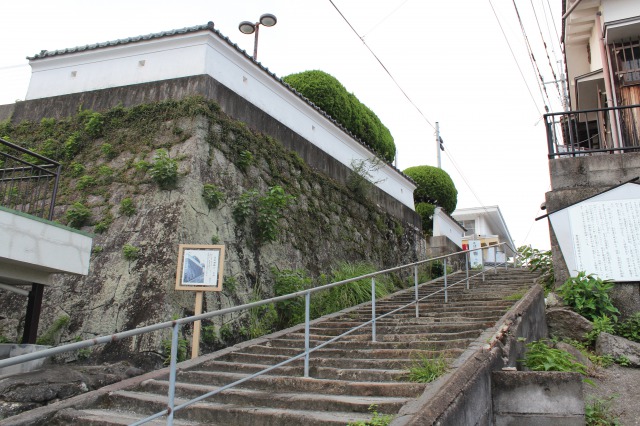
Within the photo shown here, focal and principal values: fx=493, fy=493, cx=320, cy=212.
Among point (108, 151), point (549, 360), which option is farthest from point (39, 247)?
point (549, 360)

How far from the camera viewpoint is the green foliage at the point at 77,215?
315 inches

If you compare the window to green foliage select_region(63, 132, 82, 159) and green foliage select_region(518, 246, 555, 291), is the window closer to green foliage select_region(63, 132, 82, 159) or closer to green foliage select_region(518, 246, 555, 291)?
green foliage select_region(518, 246, 555, 291)

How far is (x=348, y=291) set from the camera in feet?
32.4

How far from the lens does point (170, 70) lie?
29.7 feet

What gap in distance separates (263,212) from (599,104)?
33.0 ft

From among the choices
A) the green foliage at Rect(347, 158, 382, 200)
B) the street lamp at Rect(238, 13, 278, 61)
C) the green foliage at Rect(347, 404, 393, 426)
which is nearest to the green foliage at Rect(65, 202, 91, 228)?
the street lamp at Rect(238, 13, 278, 61)

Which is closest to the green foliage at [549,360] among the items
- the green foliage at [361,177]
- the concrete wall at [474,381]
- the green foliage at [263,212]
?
the concrete wall at [474,381]

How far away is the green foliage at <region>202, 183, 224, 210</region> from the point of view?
8008 millimetres

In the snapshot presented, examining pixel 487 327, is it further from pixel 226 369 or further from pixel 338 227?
pixel 338 227

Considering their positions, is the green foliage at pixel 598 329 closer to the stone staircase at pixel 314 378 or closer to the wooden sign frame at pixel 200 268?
the stone staircase at pixel 314 378

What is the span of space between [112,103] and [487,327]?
7.55m

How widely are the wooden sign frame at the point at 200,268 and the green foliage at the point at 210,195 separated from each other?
1.44m

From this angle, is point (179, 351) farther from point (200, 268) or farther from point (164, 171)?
point (164, 171)

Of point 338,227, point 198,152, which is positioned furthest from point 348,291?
point 198,152
